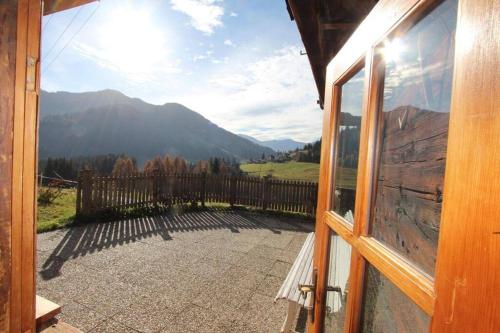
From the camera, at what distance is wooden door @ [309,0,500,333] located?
18.3 inches

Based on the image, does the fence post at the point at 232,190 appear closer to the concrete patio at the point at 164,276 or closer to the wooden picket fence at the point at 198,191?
the wooden picket fence at the point at 198,191

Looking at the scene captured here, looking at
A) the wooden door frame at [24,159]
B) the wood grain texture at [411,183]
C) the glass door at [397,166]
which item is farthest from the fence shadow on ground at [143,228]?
the wood grain texture at [411,183]

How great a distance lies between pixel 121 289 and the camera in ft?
11.8

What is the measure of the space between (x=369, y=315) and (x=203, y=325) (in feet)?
8.36

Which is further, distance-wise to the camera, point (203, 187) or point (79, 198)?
point (203, 187)

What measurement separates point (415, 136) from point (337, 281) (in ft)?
3.08

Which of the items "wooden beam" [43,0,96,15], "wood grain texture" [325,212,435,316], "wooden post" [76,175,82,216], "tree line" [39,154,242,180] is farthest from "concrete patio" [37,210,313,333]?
"tree line" [39,154,242,180]

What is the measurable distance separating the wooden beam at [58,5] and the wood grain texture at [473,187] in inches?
54.9

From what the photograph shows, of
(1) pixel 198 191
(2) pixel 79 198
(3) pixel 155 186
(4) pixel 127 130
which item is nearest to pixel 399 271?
(2) pixel 79 198

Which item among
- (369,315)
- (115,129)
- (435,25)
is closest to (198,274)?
(369,315)

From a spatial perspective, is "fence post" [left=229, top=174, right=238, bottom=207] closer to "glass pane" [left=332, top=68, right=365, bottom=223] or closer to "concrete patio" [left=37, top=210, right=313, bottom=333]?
"concrete patio" [left=37, top=210, right=313, bottom=333]

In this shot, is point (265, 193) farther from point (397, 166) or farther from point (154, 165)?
point (154, 165)

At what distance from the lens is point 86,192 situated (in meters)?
6.70

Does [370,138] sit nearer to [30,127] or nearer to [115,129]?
[30,127]
